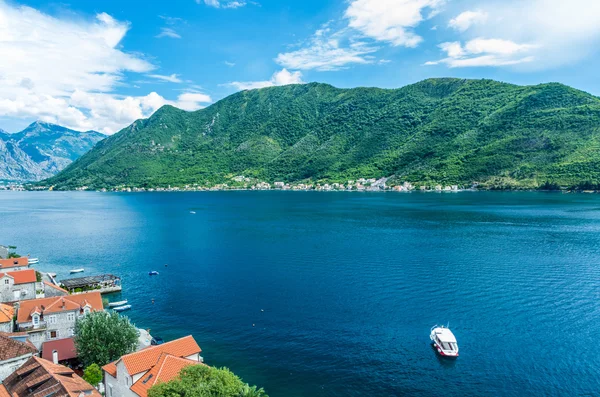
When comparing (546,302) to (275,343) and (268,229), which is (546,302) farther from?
(268,229)

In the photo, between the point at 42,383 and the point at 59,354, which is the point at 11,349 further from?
the point at 42,383

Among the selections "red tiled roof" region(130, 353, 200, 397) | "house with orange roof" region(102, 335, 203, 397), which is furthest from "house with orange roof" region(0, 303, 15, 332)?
"red tiled roof" region(130, 353, 200, 397)

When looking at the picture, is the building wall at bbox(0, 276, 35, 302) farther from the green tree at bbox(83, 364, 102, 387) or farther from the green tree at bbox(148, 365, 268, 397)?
the green tree at bbox(148, 365, 268, 397)

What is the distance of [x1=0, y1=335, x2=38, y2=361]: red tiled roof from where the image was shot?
1486 inches

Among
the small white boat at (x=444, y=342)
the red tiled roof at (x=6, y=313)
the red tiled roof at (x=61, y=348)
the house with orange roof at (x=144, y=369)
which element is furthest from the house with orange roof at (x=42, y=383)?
the small white boat at (x=444, y=342)

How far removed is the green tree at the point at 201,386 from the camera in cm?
2889

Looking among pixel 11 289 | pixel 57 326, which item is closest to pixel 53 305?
pixel 57 326

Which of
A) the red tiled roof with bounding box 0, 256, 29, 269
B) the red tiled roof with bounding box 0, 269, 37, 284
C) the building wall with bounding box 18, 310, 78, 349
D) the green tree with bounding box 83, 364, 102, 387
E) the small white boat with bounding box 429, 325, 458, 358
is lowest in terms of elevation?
the small white boat with bounding box 429, 325, 458, 358

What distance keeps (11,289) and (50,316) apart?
17525mm

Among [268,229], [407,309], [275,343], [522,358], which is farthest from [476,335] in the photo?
[268,229]

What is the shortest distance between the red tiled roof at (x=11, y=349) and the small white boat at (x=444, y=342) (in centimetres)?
4691

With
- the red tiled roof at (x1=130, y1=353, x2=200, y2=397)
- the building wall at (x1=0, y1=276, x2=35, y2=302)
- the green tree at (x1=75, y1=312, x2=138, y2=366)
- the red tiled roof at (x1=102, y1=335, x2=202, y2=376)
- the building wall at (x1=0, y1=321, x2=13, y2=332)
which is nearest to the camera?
the red tiled roof at (x1=130, y1=353, x2=200, y2=397)

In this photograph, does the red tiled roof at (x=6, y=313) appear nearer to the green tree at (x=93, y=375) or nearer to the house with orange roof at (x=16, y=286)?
the house with orange roof at (x=16, y=286)

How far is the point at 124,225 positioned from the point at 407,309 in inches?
5525
